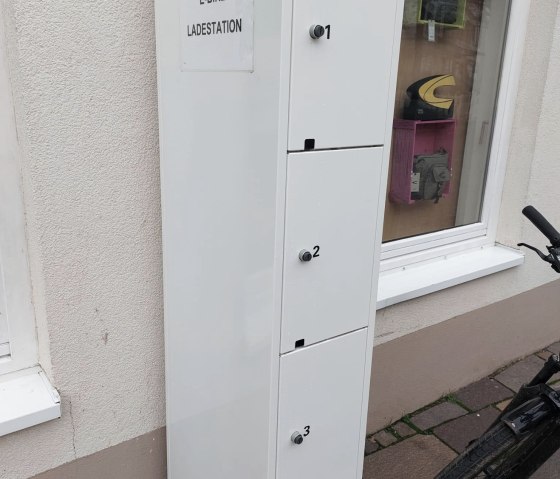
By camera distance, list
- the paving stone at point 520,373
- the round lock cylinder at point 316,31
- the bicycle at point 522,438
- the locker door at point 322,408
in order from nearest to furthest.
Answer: the round lock cylinder at point 316,31 < the locker door at point 322,408 < the bicycle at point 522,438 < the paving stone at point 520,373

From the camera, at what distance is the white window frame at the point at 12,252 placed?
1816mm

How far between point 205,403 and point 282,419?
365mm

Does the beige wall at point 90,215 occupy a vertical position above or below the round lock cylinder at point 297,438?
above

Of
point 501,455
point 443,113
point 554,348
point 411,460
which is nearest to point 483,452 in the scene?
point 501,455

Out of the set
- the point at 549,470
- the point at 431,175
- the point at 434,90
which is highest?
the point at 434,90

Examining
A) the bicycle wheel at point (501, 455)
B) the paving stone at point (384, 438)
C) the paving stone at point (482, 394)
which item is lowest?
the paving stone at point (384, 438)

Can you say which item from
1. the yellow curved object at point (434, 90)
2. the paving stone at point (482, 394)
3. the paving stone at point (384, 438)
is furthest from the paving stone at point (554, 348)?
the yellow curved object at point (434, 90)

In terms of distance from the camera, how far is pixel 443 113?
330cm

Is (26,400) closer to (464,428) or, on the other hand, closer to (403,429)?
(403,429)

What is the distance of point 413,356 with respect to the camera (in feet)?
10.2

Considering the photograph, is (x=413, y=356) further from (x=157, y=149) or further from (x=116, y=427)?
(x=157, y=149)

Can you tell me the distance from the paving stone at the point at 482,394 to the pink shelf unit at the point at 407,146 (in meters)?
1.17

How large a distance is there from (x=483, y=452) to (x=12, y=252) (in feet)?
5.60

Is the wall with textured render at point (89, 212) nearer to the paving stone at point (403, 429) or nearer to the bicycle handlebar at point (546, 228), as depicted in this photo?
the bicycle handlebar at point (546, 228)
